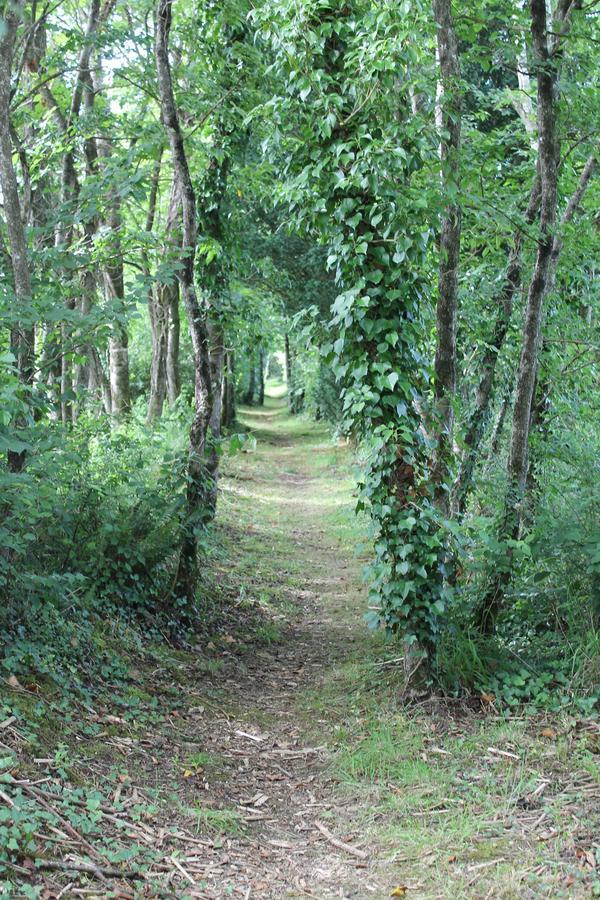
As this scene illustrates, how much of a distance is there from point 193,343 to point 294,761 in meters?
4.03

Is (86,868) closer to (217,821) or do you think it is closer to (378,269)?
(217,821)

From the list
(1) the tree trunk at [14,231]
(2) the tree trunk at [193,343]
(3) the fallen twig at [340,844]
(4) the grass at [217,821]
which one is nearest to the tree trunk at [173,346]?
(2) the tree trunk at [193,343]

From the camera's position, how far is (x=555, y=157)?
21.0ft

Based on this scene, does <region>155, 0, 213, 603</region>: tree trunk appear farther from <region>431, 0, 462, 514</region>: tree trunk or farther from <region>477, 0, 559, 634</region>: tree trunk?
<region>477, 0, 559, 634</region>: tree trunk

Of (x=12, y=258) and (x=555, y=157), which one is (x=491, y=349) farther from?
(x=12, y=258)

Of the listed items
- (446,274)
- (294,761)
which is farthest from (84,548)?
(446,274)

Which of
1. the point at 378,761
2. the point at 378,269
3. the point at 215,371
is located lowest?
the point at 378,761

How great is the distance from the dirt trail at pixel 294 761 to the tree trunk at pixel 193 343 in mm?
1204

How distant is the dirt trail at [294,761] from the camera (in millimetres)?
3939

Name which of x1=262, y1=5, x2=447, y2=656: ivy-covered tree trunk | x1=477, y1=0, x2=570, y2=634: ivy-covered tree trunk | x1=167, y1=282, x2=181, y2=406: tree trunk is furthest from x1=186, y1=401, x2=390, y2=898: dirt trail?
x1=167, y1=282, x2=181, y2=406: tree trunk

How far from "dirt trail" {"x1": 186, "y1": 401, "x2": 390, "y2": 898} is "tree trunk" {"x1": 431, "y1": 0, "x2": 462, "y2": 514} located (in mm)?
2100

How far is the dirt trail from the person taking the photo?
155 inches

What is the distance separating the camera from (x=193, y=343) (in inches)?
301

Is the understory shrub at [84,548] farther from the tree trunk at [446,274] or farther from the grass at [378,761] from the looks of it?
the tree trunk at [446,274]
